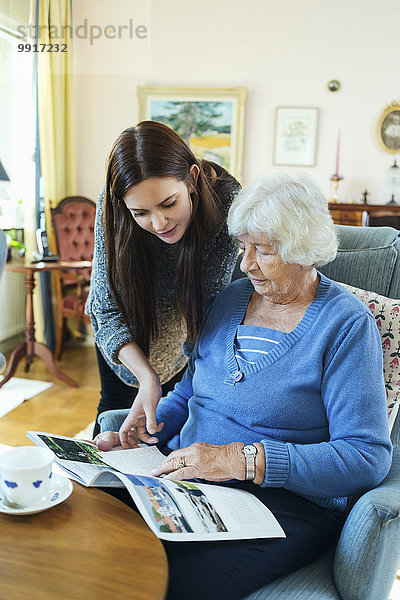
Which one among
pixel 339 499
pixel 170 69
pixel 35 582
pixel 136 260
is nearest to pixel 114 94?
pixel 170 69

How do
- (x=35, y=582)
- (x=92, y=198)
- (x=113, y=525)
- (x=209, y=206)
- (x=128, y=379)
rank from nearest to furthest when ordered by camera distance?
(x=35, y=582)
(x=113, y=525)
(x=209, y=206)
(x=128, y=379)
(x=92, y=198)

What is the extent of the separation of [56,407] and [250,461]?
221cm

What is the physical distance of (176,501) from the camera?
1.03 metres

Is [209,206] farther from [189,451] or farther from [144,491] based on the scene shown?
[144,491]

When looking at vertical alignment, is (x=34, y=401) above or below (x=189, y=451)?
below

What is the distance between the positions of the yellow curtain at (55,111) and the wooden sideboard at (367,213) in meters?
1.96

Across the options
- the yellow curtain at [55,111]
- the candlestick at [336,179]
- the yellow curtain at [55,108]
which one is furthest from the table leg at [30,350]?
the candlestick at [336,179]

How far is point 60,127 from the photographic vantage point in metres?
4.26

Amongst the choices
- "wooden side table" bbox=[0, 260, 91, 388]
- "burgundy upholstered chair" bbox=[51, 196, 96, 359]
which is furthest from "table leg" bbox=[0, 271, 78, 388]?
"burgundy upholstered chair" bbox=[51, 196, 96, 359]

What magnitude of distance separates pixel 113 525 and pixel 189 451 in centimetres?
27

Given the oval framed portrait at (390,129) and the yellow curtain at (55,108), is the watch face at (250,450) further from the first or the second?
the oval framed portrait at (390,129)

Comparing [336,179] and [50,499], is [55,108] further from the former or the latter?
[50,499]

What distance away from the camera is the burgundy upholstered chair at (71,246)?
13.2 feet

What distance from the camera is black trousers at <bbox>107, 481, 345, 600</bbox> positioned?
3.28 ft
